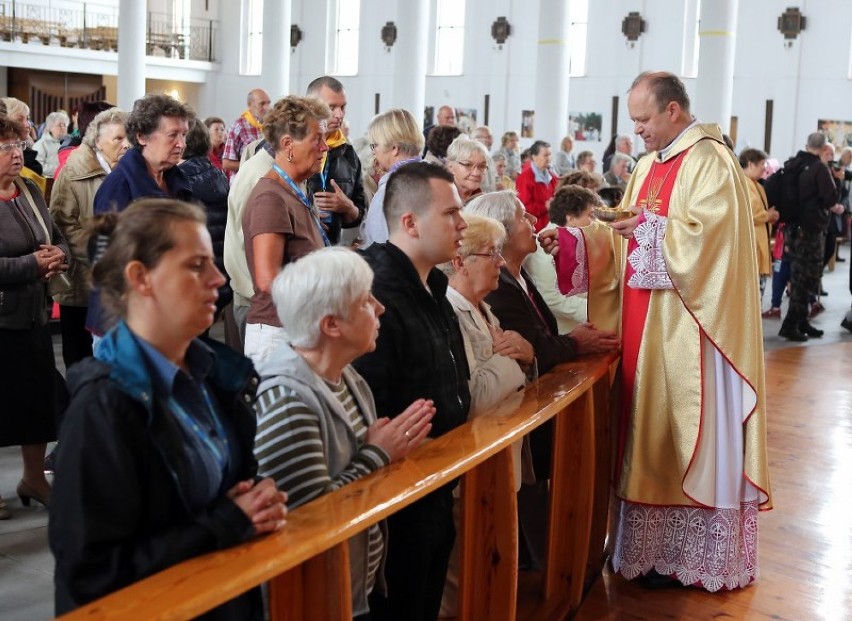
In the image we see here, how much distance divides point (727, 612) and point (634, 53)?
1976cm

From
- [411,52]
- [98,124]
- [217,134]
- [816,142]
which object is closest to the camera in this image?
[98,124]

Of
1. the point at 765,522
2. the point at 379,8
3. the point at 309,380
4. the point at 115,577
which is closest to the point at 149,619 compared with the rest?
the point at 115,577

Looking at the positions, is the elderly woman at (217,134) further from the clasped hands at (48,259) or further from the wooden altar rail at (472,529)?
the wooden altar rail at (472,529)

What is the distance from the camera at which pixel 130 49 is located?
17.6m

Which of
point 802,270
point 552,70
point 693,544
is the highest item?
point 552,70

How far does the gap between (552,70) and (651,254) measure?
14.4 meters

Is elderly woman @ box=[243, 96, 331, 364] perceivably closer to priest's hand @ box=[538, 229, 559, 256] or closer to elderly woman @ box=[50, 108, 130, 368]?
priest's hand @ box=[538, 229, 559, 256]

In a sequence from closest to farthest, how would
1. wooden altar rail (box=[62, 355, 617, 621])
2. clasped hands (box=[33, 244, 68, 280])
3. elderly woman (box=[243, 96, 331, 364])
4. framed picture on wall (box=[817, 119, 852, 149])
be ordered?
wooden altar rail (box=[62, 355, 617, 621]) → elderly woman (box=[243, 96, 331, 364]) → clasped hands (box=[33, 244, 68, 280]) → framed picture on wall (box=[817, 119, 852, 149])

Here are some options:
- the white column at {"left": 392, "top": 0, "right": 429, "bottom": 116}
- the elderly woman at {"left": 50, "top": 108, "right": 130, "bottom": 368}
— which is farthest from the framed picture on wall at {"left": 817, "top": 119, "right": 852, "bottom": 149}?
the elderly woman at {"left": 50, "top": 108, "right": 130, "bottom": 368}

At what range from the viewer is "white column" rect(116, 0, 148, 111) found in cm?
1750

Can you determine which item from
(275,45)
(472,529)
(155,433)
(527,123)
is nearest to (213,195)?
(472,529)

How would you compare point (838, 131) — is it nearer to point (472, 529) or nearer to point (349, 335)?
point (472, 529)

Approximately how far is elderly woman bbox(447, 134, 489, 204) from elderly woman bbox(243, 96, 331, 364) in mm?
1400

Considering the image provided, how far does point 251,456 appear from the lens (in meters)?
2.14
